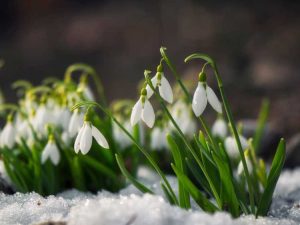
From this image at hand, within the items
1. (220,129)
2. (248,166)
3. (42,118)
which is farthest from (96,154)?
(248,166)

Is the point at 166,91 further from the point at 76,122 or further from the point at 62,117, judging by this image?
the point at 62,117

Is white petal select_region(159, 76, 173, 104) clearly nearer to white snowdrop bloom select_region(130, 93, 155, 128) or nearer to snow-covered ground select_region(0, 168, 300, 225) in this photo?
white snowdrop bloom select_region(130, 93, 155, 128)

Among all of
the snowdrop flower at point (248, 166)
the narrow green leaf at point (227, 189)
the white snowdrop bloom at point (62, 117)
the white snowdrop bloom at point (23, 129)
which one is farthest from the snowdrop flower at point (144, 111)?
the white snowdrop bloom at point (23, 129)

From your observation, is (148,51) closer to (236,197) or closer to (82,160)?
(82,160)

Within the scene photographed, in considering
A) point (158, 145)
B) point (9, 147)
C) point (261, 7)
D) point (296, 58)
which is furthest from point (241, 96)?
point (9, 147)

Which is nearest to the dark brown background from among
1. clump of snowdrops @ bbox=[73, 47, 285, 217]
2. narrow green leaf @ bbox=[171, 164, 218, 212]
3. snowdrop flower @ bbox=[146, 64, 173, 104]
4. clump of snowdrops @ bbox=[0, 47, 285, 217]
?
clump of snowdrops @ bbox=[0, 47, 285, 217]

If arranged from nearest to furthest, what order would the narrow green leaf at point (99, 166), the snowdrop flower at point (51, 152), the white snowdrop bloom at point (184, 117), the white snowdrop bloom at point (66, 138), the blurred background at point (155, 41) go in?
1. the snowdrop flower at point (51, 152)
2. the narrow green leaf at point (99, 166)
3. the white snowdrop bloom at point (66, 138)
4. the white snowdrop bloom at point (184, 117)
5. the blurred background at point (155, 41)

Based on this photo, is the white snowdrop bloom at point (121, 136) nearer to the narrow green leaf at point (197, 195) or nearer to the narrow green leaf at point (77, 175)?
the narrow green leaf at point (77, 175)
